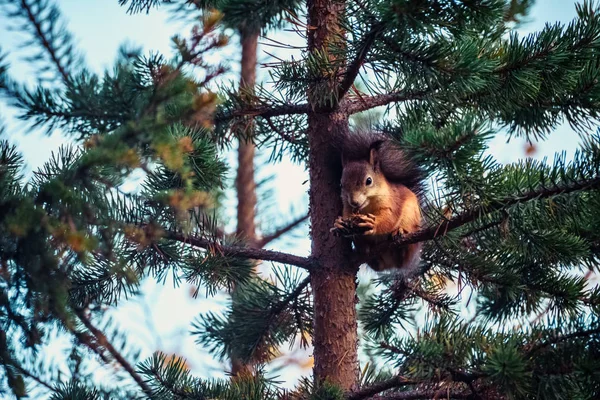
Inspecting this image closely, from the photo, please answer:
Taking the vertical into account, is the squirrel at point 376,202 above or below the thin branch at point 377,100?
below

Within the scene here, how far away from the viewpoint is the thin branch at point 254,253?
2.51 m

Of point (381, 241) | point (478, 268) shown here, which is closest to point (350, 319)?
point (381, 241)

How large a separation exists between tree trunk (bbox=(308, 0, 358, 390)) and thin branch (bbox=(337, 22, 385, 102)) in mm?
131

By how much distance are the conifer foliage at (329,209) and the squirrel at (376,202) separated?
60mm

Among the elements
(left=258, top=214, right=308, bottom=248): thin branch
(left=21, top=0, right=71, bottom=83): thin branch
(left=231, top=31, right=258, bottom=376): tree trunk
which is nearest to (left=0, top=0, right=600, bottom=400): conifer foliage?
(left=21, top=0, right=71, bottom=83): thin branch

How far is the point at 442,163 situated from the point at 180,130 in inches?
37.6

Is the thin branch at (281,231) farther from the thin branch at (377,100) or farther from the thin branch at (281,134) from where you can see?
the thin branch at (377,100)

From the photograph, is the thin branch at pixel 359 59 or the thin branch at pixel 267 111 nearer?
the thin branch at pixel 359 59

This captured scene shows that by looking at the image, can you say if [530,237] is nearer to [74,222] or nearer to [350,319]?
[350,319]

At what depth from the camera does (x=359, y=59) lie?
228 cm

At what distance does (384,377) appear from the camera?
9.75 feet

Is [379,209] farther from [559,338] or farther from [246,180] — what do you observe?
[246,180]

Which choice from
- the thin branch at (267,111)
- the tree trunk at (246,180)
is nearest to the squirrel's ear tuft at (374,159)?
the thin branch at (267,111)

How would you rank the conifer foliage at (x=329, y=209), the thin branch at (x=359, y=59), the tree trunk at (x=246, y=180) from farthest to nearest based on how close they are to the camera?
the tree trunk at (x=246, y=180), the thin branch at (x=359, y=59), the conifer foliage at (x=329, y=209)
